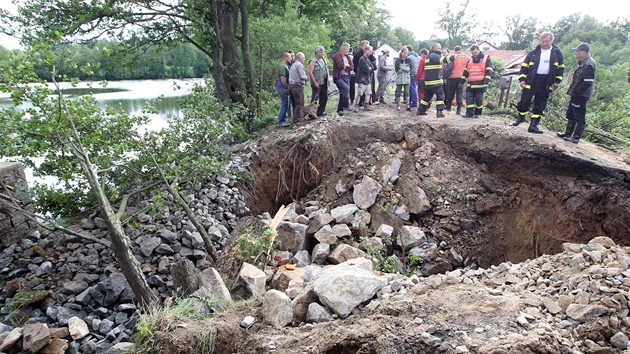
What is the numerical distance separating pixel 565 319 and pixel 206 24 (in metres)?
9.17

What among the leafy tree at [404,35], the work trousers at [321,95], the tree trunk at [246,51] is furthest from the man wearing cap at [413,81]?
the leafy tree at [404,35]

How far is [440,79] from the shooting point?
7.86m

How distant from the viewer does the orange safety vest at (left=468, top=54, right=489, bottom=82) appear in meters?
7.56

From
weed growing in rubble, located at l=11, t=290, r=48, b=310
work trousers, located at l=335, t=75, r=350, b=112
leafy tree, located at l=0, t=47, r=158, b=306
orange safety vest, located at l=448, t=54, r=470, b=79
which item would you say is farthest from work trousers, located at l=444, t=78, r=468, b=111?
weed growing in rubble, located at l=11, t=290, r=48, b=310

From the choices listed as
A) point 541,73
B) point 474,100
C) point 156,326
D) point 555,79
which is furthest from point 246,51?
point 156,326

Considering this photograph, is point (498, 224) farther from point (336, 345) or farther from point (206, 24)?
point (206, 24)

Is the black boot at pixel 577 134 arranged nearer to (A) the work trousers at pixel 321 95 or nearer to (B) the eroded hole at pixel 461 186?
(B) the eroded hole at pixel 461 186

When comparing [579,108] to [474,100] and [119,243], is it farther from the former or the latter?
[119,243]

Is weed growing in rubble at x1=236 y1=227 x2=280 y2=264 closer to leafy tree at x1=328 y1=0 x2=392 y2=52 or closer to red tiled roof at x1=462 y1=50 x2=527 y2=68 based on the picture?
leafy tree at x1=328 y1=0 x2=392 y2=52

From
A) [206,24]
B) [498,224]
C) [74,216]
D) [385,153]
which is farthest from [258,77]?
[498,224]

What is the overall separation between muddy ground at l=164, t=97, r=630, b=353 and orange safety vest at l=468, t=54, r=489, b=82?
91 centimetres

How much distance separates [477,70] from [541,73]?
137 cm

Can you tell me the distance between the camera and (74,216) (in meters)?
5.60

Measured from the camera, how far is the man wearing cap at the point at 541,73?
633cm
